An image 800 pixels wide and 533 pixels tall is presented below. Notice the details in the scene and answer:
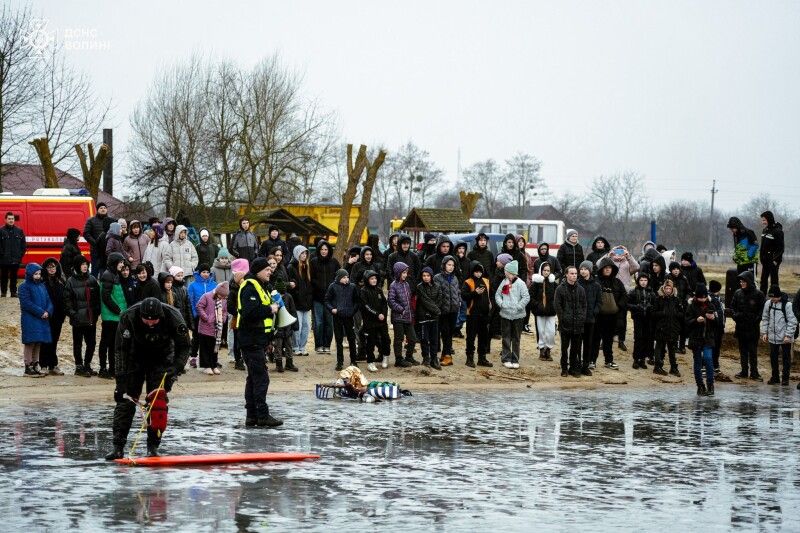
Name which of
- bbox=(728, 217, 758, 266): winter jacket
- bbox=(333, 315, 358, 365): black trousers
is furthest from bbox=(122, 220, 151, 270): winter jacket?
bbox=(728, 217, 758, 266): winter jacket

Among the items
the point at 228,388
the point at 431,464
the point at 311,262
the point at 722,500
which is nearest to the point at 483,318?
the point at 311,262

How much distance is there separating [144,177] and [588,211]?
3821 inches

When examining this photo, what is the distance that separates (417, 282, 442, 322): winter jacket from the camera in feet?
74.6

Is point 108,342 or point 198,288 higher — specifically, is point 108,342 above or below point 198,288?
below

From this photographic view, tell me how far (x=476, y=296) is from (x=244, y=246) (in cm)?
576

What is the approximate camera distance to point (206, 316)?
21.0 meters

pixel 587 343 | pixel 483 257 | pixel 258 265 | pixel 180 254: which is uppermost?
pixel 483 257

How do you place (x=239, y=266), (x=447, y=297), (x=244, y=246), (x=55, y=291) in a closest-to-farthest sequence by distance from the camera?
(x=239, y=266)
(x=55, y=291)
(x=447, y=297)
(x=244, y=246)

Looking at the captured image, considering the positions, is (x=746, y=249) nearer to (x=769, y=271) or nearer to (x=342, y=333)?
(x=769, y=271)

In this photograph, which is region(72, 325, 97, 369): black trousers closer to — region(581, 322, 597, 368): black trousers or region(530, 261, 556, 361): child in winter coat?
region(530, 261, 556, 361): child in winter coat

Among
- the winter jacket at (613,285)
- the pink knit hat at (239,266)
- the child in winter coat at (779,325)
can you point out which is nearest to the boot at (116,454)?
the pink knit hat at (239,266)

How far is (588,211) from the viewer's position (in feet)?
480

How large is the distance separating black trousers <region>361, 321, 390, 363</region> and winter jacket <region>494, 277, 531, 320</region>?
8.04 feet

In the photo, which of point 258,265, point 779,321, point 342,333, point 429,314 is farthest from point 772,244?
point 258,265
